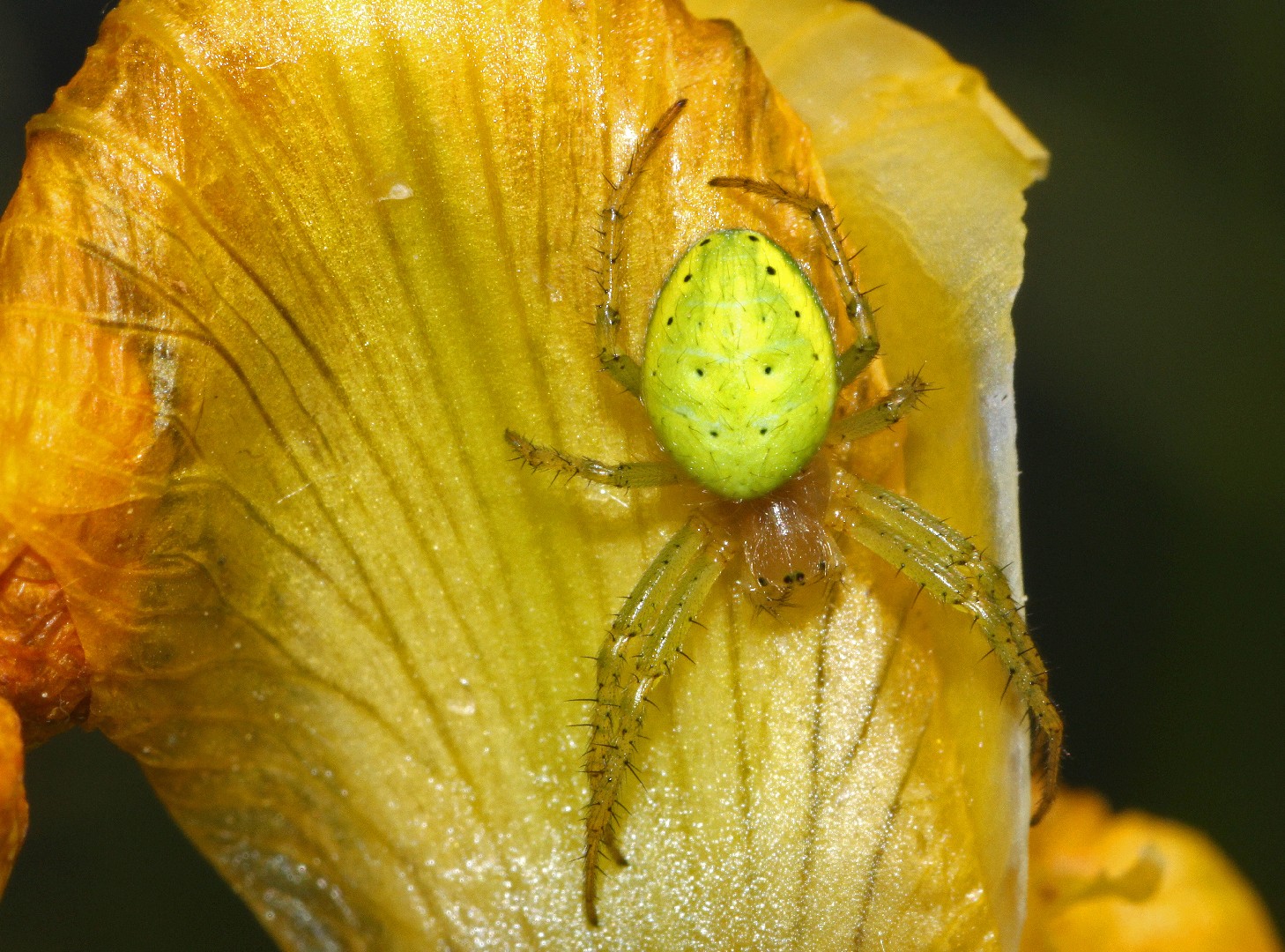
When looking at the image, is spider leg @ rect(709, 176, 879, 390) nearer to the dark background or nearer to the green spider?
the green spider

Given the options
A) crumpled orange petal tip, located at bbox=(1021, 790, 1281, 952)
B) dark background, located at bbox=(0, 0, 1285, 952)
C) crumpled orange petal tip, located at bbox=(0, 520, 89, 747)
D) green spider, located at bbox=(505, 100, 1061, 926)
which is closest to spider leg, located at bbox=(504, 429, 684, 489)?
green spider, located at bbox=(505, 100, 1061, 926)

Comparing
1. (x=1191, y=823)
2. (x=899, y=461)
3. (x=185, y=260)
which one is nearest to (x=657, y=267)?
(x=899, y=461)

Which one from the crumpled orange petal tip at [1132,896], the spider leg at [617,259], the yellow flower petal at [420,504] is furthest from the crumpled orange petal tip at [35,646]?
the crumpled orange petal tip at [1132,896]

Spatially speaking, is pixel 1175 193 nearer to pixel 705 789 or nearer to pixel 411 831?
pixel 705 789

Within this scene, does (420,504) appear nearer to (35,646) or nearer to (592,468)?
(592,468)

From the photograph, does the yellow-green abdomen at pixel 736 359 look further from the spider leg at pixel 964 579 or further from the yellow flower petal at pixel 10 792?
the yellow flower petal at pixel 10 792
